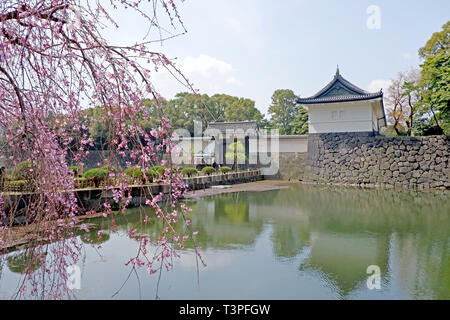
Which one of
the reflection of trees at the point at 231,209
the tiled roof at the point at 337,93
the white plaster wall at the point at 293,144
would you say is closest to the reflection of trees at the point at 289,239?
the reflection of trees at the point at 231,209

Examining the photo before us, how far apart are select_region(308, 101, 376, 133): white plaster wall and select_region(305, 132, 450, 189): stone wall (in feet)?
0.98

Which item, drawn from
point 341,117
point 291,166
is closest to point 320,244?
point 341,117

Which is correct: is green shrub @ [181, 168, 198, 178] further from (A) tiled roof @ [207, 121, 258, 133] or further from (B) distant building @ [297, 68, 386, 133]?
(A) tiled roof @ [207, 121, 258, 133]

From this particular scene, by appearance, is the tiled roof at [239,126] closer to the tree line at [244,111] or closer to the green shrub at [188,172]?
the tree line at [244,111]

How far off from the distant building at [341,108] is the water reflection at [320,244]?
5.35 metres

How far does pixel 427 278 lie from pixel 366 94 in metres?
10.4

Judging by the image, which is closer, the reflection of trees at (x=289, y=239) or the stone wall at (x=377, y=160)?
the reflection of trees at (x=289, y=239)

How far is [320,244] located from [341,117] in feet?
32.3

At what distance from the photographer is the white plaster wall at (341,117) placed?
12840mm

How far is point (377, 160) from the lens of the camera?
12.2 meters

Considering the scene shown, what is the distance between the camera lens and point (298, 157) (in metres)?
14.7

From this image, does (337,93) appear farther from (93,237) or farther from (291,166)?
(93,237)
